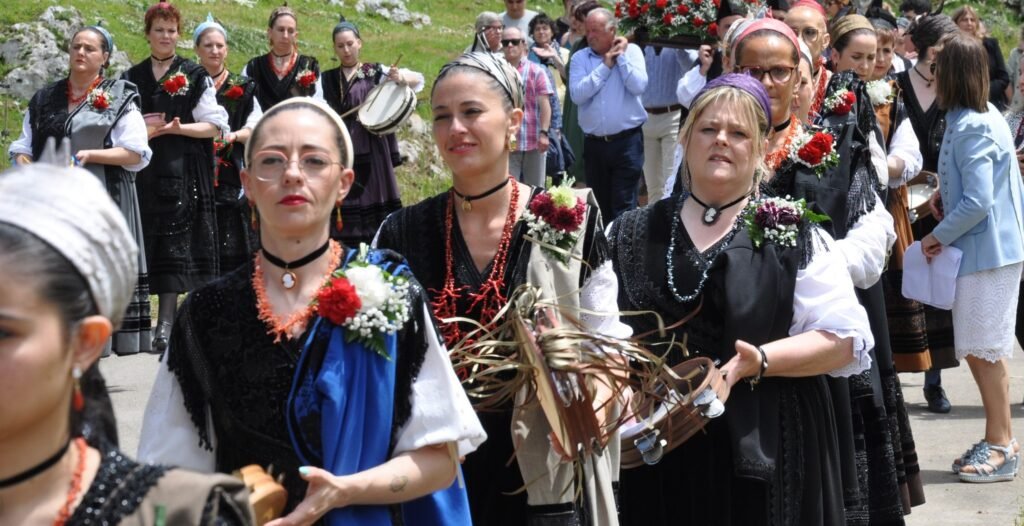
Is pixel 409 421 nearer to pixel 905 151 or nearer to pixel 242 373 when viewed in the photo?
pixel 242 373

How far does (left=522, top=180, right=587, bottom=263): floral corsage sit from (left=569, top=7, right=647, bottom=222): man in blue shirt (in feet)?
Answer: 26.9

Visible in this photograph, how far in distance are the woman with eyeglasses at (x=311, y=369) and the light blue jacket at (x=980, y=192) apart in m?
4.51

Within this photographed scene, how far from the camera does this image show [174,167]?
1036cm

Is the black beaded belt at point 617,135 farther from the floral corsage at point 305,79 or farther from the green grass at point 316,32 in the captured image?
the green grass at point 316,32

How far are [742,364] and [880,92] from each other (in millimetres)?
2764

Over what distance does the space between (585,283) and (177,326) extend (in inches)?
50.9

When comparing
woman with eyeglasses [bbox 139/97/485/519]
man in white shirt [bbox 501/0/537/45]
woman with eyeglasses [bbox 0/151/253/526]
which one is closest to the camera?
woman with eyeglasses [bbox 0/151/253/526]

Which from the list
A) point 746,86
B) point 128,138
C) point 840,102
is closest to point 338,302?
point 746,86

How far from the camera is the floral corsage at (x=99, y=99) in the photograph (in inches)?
362

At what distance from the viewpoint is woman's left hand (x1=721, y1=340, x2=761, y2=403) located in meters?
4.23

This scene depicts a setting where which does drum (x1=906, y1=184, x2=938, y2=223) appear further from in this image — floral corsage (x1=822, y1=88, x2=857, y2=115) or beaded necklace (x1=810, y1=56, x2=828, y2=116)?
floral corsage (x1=822, y1=88, x2=857, y2=115)

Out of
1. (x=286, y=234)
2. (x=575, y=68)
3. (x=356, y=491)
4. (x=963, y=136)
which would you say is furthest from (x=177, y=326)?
(x=575, y=68)

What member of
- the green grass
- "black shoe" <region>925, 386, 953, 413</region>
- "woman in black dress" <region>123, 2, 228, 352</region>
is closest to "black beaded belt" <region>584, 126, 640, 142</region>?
"woman in black dress" <region>123, 2, 228, 352</region>

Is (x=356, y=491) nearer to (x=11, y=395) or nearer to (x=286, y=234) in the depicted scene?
(x=286, y=234)
